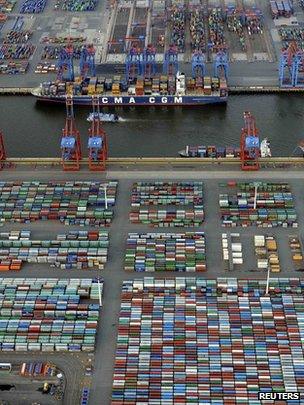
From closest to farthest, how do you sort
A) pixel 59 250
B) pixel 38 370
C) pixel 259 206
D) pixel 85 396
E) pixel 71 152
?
pixel 85 396 → pixel 38 370 → pixel 59 250 → pixel 259 206 → pixel 71 152

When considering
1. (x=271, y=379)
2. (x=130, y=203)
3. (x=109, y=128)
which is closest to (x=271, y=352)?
(x=271, y=379)

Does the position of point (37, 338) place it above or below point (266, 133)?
below

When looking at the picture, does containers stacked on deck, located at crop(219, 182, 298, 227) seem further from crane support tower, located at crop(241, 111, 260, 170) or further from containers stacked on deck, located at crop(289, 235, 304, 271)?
crane support tower, located at crop(241, 111, 260, 170)

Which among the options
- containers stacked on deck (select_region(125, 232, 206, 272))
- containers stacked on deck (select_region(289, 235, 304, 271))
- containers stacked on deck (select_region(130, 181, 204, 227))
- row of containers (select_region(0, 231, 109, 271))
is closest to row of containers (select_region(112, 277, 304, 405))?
containers stacked on deck (select_region(125, 232, 206, 272))

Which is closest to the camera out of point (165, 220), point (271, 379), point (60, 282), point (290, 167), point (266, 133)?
point (271, 379)

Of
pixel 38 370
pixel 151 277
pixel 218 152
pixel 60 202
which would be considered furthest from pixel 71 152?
pixel 38 370

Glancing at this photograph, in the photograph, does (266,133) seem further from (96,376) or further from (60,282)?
(96,376)

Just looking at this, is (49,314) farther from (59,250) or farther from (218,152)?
(218,152)

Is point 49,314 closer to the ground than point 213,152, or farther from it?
closer to the ground

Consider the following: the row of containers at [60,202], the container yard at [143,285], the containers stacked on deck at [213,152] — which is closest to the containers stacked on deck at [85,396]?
the container yard at [143,285]
